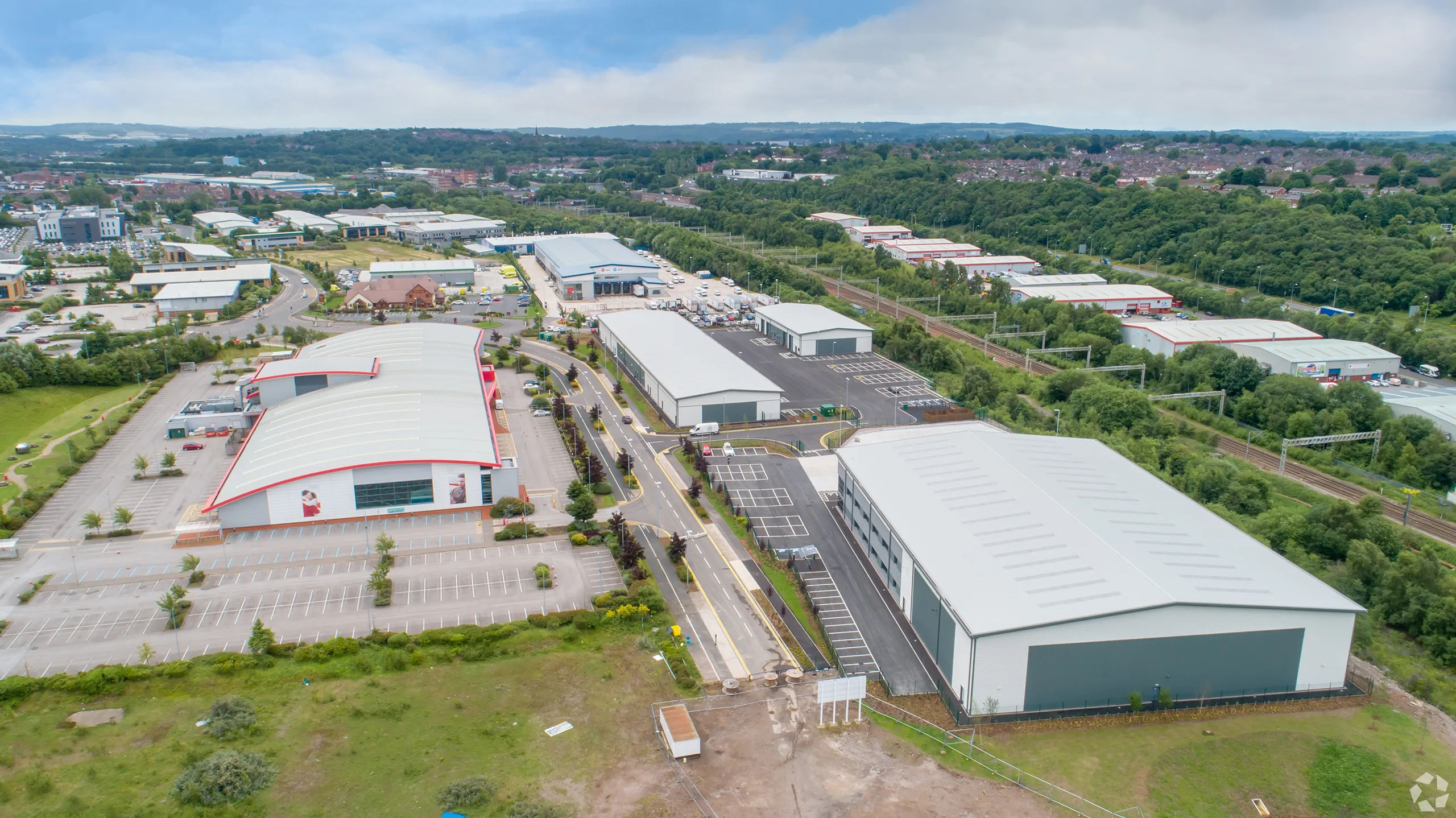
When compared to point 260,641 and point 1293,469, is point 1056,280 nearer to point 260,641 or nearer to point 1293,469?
point 1293,469

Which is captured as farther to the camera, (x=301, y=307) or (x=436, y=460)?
(x=301, y=307)

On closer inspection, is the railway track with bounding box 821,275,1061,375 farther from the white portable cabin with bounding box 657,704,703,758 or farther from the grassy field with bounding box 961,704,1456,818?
the white portable cabin with bounding box 657,704,703,758

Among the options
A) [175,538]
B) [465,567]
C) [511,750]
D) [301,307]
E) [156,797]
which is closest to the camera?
[156,797]

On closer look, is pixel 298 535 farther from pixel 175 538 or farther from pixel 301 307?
pixel 301 307

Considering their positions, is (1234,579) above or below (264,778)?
above

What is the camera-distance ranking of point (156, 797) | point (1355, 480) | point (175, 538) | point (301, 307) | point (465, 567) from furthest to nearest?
point (301, 307)
point (1355, 480)
point (175, 538)
point (465, 567)
point (156, 797)

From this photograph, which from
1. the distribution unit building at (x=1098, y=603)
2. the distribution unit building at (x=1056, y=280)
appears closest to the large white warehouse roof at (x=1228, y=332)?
the distribution unit building at (x=1056, y=280)

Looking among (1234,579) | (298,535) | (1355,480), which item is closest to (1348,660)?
(1234,579)

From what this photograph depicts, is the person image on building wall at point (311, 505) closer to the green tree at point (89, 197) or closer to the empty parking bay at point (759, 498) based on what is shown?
the empty parking bay at point (759, 498)
